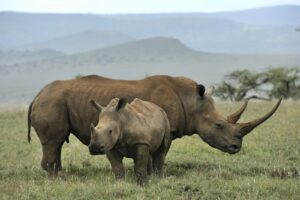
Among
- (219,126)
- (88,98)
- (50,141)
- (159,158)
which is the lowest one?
(159,158)

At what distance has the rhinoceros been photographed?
11273 millimetres

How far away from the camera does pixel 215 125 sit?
38.1ft

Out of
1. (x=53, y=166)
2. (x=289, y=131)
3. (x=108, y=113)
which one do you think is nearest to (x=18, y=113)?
(x=289, y=131)

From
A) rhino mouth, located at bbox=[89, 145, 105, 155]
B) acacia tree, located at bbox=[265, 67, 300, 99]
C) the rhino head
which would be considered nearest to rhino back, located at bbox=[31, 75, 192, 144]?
the rhino head

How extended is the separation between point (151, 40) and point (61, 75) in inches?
2528

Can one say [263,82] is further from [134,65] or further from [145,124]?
[134,65]

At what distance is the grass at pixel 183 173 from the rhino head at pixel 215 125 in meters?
0.42

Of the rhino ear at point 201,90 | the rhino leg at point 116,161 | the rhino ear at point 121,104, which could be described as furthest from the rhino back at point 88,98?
the rhino ear at point 121,104

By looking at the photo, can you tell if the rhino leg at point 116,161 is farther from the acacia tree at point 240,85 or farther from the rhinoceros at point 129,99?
the acacia tree at point 240,85

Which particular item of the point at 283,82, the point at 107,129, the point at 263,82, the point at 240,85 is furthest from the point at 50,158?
the point at 240,85

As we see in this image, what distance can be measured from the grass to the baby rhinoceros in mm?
319

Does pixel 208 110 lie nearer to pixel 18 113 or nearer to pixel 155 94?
pixel 155 94

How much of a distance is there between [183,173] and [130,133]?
1.65 meters

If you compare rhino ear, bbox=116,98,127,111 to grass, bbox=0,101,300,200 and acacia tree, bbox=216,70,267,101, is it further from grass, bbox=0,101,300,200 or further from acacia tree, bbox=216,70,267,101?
acacia tree, bbox=216,70,267,101
